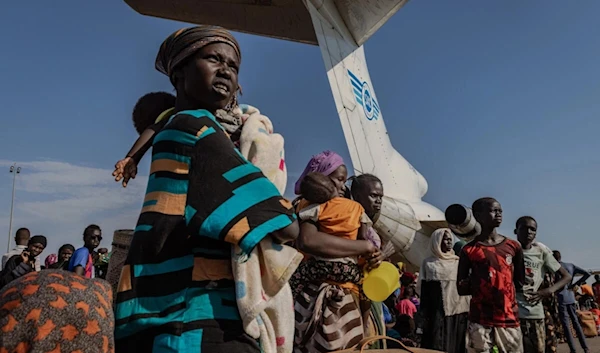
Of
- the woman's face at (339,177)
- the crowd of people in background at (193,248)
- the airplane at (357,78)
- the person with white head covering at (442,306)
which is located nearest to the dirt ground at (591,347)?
the person with white head covering at (442,306)

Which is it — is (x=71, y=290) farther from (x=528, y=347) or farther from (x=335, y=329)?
(x=528, y=347)

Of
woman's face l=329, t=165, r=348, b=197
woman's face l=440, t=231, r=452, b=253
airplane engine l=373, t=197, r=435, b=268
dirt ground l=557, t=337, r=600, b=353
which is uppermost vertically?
airplane engine l=373, t=197, r=435, b=268

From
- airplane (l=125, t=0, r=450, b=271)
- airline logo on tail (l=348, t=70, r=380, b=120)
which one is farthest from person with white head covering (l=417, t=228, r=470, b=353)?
airline logo on tail (l=348, t=70, r=380, b=120)

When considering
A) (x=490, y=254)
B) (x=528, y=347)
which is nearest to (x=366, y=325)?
(x=490, y=254)

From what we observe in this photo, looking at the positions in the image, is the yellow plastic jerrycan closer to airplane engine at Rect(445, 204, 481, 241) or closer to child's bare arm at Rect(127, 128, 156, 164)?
child's bare arm at Rect(127, 128, 156, 164)

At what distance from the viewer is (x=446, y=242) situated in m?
5.30

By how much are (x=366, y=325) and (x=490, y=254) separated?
3.77 feet

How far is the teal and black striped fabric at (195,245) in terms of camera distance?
123 cm

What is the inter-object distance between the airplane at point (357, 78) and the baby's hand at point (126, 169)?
891cm

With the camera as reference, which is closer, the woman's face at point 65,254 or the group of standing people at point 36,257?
the group of standing people at point 36,257

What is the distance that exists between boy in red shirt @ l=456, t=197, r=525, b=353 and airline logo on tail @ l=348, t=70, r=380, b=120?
7.83 meters

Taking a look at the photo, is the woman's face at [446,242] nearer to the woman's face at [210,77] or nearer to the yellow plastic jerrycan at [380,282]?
the yellow plastic jerrycan at [380,282]

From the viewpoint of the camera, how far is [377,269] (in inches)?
107

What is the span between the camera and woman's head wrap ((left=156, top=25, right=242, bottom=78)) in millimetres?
1439
